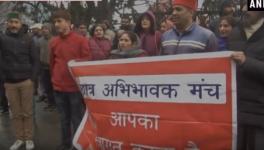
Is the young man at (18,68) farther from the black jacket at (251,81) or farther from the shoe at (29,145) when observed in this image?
the black jacket at (251,81)

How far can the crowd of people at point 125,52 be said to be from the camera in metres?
4.25

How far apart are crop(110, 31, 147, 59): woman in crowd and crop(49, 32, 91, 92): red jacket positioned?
0.67 metres

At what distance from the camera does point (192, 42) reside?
501 cm

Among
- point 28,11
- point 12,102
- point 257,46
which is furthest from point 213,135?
point 28,11

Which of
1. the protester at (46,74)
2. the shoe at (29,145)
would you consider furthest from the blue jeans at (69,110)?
the protester at (46,74)

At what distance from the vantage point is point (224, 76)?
14.0 ft

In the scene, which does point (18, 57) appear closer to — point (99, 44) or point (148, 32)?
point (148, 32)

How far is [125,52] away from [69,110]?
1321 millimetres

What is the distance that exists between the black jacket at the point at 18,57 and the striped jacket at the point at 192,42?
2.75 m

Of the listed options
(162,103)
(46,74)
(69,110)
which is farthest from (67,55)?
(46,74)

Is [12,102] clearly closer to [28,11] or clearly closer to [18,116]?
[18,116]

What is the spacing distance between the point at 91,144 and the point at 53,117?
18.3ft

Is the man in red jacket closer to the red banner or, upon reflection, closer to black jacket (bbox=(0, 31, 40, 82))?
black jacket (bbox=(0, 31, 40, 82))

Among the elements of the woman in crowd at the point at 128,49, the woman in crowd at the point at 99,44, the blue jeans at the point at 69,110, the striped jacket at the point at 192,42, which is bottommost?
the blue jeans at the point at 69,110
